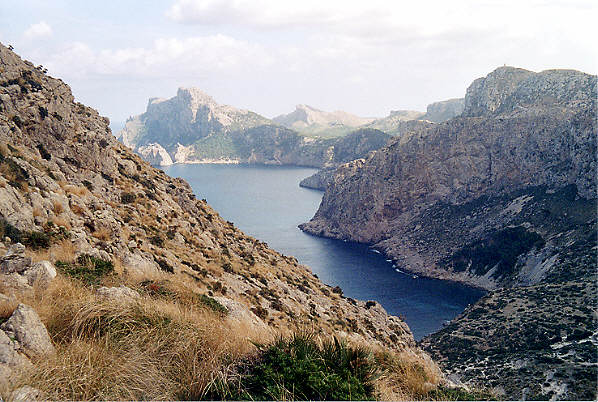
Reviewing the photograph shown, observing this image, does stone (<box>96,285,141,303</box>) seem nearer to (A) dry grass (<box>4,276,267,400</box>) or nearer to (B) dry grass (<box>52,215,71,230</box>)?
(A) dry grass (<box>4,276,267,400</box>)

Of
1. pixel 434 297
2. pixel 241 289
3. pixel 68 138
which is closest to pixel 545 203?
pixel 434 297

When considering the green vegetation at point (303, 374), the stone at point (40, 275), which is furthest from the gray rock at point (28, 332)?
the green vegetation at point (303, 374)

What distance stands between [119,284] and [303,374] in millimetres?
6674

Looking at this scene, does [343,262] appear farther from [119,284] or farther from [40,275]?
[40,275]

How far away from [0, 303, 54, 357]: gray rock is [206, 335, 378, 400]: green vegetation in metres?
2.83

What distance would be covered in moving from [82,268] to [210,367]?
7.00 metres

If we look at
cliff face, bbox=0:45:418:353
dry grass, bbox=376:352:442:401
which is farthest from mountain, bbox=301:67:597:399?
dry grass, bbox=376:352:442:401

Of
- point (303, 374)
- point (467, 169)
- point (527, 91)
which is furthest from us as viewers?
point (527, 91)

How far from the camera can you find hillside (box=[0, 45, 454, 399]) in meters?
6.68

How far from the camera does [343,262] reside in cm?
10456

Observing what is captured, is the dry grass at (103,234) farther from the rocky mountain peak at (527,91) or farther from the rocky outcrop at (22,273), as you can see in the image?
the rocky mountain peak at (527,91)

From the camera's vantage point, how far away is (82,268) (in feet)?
39.8

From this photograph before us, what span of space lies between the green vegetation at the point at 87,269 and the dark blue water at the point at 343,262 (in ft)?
191

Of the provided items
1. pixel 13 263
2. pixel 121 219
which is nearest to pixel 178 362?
pixel 13 263
